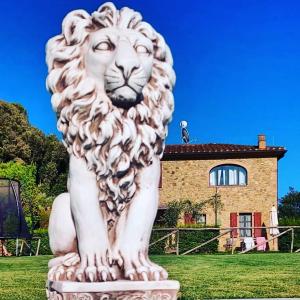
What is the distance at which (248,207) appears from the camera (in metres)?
30.7

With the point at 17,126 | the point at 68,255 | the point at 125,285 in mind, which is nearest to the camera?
the point at 125,285

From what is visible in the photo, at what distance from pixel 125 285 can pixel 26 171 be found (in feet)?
92.5

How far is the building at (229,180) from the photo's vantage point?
30531 mm

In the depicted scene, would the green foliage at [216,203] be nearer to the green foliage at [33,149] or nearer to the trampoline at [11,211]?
the green foliage at [33,149]

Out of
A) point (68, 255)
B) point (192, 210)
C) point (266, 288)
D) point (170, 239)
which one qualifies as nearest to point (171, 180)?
point (192, 210)

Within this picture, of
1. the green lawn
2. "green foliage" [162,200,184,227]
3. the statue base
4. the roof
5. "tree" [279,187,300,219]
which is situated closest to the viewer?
the statue base

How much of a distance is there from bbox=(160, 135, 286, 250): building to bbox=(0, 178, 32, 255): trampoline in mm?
22139

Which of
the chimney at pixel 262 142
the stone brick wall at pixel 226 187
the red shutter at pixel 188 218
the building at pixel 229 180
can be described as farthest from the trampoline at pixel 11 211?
the chimney at pixel 262 142

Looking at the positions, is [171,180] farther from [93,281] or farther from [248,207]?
[93,281]

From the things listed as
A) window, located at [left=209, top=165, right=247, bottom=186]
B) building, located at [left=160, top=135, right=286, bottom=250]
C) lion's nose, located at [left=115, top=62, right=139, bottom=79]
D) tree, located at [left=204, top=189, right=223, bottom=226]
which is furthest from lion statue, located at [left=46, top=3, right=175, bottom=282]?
window, located at [left=209, top=165, right=247, bottom=186]

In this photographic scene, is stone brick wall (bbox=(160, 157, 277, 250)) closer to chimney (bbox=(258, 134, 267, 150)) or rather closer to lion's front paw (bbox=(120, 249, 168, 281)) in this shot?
chimney (bbox=(258, 134, 267, 150))

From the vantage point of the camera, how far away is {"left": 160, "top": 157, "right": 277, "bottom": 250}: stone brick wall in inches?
1202

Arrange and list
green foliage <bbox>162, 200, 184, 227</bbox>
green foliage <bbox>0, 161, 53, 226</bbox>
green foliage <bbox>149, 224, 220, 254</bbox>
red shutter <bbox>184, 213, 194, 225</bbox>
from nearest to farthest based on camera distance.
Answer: green foliage <bbox>149, 224, 220, 254</bbox> < green foliage <bbox>162, 200, 184, 227</bbox> < green foliage <bbox>0, 161, 53, 226</bbox> < red shutter <bbox>184, 213, 194, 225</bbox>

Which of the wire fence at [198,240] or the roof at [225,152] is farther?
the roof at [225,152]
